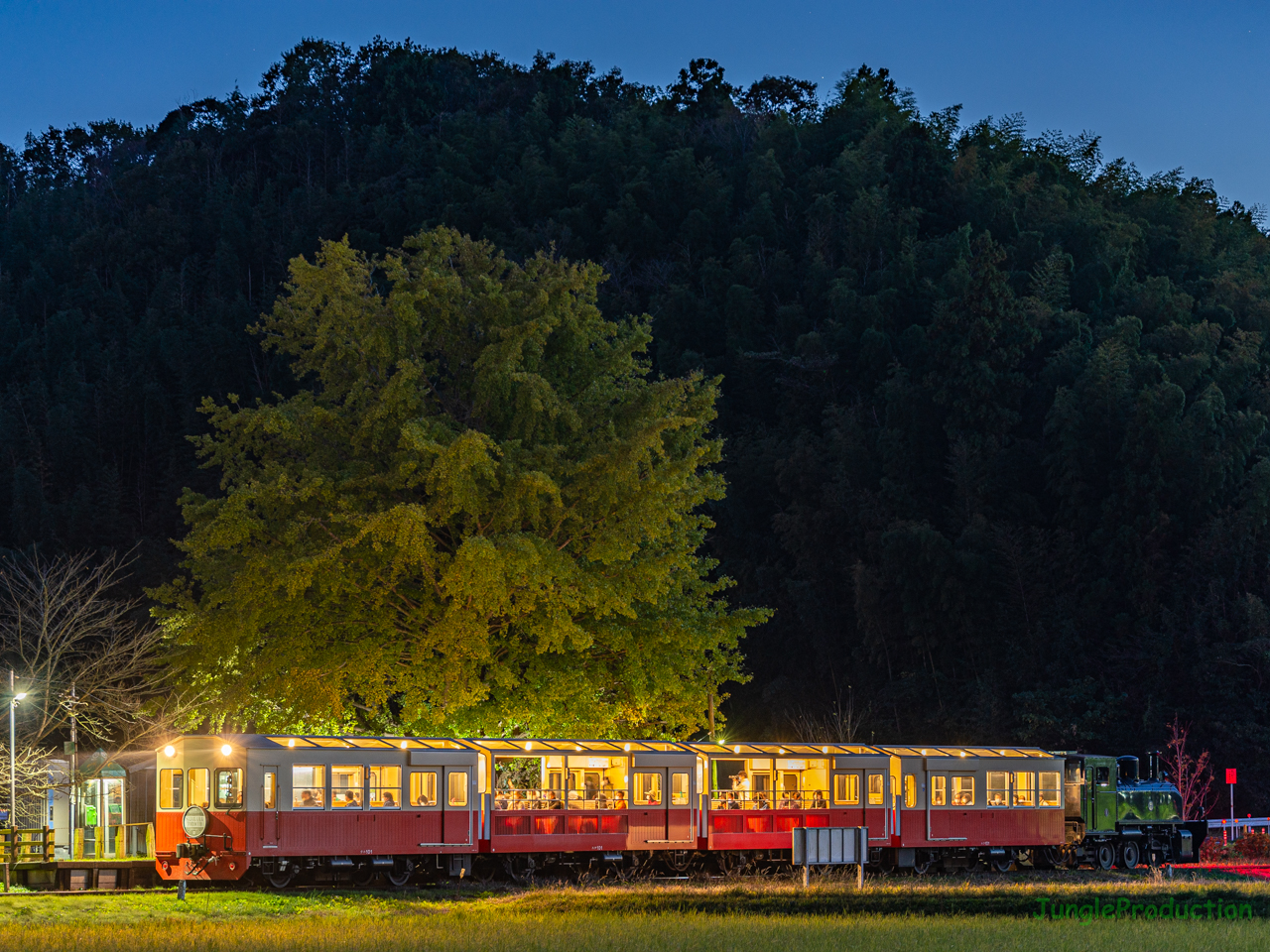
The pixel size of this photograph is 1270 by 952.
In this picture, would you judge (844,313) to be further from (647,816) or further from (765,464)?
(647,816)

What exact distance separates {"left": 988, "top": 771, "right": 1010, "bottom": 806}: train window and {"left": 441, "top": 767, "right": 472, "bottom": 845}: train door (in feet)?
47.0

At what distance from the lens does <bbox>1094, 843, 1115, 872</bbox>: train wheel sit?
4281cm

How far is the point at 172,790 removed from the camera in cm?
3216

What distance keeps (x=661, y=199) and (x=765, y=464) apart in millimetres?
40490

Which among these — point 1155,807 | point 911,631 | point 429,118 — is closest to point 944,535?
point 911,631

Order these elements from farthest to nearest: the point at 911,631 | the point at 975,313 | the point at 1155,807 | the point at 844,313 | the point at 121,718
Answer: the point at 844,313
the point at 975,313
the point at 911,631
the point at 121,718
the point at 1155,807

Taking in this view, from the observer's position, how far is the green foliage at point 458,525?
124ft

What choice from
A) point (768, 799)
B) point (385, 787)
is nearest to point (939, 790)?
point (768, 799)

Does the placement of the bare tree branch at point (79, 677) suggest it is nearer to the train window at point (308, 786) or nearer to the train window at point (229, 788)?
the train window at point (229, 788)

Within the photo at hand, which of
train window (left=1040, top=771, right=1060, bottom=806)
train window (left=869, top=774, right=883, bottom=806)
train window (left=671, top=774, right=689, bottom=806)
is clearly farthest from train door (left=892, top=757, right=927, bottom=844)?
train window (left=671, top=774, right=689, bottom=806)

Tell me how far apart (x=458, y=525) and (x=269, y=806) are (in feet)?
38.3

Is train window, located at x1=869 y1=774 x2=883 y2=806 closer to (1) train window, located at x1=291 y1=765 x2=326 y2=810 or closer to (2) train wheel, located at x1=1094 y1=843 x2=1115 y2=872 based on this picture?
(2) train wheel, located at x1=1094 y1=843 x2=1115 y2=872

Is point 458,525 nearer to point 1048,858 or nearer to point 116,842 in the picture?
point 116,842

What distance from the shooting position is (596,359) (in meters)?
43.3
